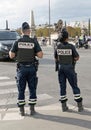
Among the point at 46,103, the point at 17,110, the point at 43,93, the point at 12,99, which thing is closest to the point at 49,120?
the point at 17,110

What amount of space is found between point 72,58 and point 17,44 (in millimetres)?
1290

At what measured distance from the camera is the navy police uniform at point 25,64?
8398 millimetres

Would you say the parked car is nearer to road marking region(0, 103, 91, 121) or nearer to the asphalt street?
the asphalt street

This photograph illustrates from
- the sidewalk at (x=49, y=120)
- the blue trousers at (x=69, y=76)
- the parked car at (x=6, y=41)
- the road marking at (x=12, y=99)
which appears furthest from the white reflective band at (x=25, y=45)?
the parked car at (x=6, y=41)

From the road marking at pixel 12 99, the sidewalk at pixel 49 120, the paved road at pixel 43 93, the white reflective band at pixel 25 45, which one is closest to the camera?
the sidewalk at pixel 49 120

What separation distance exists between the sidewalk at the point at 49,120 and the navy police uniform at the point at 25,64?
39 centimetres

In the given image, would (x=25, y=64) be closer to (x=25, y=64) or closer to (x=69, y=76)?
(x=25, y=64)

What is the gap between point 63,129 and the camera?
7.23 meters

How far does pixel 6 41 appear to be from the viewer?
75.1 ft

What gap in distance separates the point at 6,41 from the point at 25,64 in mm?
14634

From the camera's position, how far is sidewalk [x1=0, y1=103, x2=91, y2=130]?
740 centimetres

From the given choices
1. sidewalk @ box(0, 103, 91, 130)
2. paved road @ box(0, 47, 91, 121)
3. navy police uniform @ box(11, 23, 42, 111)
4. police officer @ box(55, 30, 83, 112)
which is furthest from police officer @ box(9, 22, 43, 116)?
police officer @ box(55, 30, 83, 112)

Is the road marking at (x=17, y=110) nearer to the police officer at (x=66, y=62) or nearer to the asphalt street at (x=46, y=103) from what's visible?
the asphalt street at (x=46, y=103)

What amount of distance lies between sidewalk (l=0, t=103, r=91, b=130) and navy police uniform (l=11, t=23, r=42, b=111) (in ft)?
1.28
